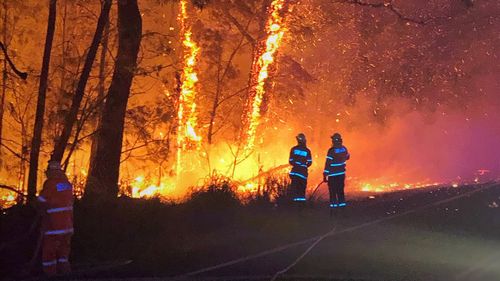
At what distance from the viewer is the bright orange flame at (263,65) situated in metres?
17.8

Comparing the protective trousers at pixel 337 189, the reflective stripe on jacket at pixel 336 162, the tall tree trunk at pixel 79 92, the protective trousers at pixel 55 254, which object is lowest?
the protective trousers at pixel 55 254

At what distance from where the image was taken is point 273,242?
396 inches

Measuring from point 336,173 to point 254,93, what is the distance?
6.75 m

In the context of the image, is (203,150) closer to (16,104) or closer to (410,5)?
(16,104)

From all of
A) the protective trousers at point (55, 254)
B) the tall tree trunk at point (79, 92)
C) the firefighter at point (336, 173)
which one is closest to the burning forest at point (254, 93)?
the tall tree trunk at point (79, 92)

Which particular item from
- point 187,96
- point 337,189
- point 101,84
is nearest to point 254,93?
point 187,96

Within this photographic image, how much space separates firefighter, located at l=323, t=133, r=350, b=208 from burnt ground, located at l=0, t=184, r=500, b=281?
0.35 m

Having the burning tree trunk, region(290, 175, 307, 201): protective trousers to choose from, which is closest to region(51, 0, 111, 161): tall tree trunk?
region(290, 175, 307, 201): protective trousers

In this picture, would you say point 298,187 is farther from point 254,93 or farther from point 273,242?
point 254,93

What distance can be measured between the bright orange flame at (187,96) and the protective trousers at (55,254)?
8.20 metres

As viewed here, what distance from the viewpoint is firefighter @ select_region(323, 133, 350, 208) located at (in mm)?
13125

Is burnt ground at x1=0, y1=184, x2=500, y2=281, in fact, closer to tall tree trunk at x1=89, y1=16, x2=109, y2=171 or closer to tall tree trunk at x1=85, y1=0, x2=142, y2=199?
tall tree trunk at x1=85, y1=0, x2=142, y2=199

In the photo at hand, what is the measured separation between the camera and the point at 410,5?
3044 cm

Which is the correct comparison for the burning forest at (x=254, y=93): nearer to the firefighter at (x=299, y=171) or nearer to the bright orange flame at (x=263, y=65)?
the bright orange flame at (x=263, y=65)
